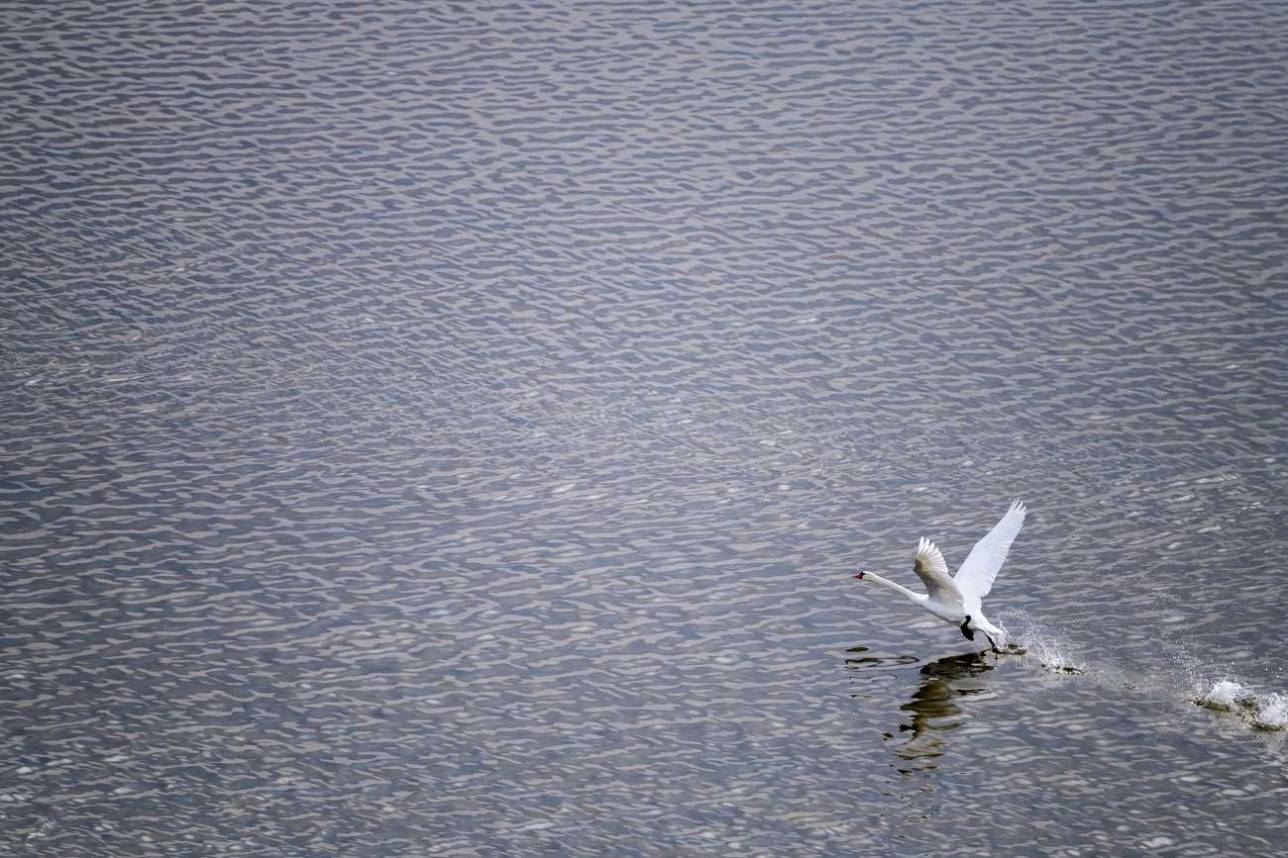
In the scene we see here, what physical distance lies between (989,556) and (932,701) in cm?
307

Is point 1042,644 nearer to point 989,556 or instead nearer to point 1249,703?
point 989,556

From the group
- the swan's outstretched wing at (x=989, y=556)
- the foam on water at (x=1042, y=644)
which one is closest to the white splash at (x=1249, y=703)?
the foam on water at (x=1042, y=644)

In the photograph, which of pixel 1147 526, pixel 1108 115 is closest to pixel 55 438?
pixel 1147 526

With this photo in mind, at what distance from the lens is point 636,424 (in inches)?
1463

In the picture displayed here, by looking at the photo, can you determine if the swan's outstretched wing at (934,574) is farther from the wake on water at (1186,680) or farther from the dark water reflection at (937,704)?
the wake on water at (1186,680)

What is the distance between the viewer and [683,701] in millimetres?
28781

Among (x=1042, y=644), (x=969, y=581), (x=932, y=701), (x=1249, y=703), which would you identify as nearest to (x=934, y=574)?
(x=969, y=581)

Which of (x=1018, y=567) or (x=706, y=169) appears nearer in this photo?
(x=1018, y=567)

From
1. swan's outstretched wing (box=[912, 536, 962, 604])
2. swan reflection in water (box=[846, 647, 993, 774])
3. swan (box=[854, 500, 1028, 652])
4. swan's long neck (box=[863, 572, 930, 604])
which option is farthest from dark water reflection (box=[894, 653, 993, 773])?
swan's long neck (box=[863, 572, 930, 604])

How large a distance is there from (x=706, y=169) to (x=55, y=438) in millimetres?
18684

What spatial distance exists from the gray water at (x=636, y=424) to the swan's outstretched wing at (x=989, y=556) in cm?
95

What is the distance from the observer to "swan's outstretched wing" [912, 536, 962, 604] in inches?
1145

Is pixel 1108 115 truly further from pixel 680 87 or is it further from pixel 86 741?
pixel 86 741

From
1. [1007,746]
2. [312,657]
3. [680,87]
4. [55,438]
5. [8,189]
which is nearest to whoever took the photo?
[1007,746]
